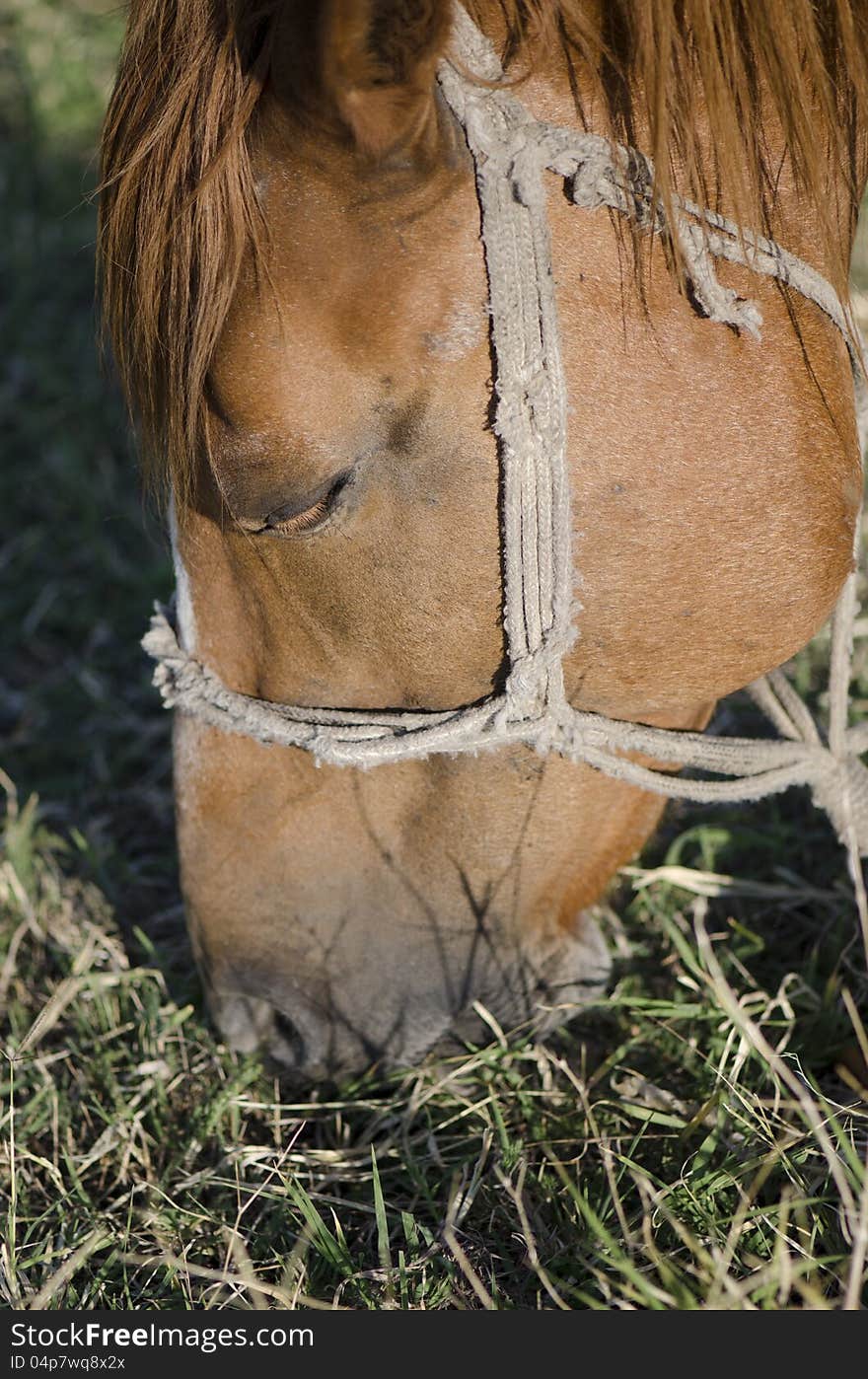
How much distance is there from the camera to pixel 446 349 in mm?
798

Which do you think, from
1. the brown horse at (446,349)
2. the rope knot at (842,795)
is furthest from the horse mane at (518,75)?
the rope knot at (842,795)

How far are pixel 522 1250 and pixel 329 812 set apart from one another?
19.6 inches

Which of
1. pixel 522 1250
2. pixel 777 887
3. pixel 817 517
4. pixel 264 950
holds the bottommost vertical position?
pixel 522 1250

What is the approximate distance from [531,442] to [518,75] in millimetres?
258

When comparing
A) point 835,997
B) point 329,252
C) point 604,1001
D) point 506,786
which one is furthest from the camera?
point 835,997

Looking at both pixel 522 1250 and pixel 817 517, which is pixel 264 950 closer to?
pixel 522 1250

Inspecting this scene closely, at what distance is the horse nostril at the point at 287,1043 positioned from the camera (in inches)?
47.0

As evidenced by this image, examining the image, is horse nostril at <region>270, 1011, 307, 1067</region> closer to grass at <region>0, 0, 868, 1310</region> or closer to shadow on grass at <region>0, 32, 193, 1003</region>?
grass at <region>0, 0, 868, 1310</region>

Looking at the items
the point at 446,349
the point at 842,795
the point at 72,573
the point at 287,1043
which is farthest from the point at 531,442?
the point at 72,573

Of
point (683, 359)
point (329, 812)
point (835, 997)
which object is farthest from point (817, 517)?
point (835, 997)

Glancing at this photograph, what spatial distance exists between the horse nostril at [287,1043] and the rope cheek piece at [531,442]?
1.17ft

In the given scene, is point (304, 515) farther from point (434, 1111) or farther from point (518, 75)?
point (434, 1111)

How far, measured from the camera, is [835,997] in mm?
1403

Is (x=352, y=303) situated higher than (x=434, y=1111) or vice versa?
(x=352, y=303)
